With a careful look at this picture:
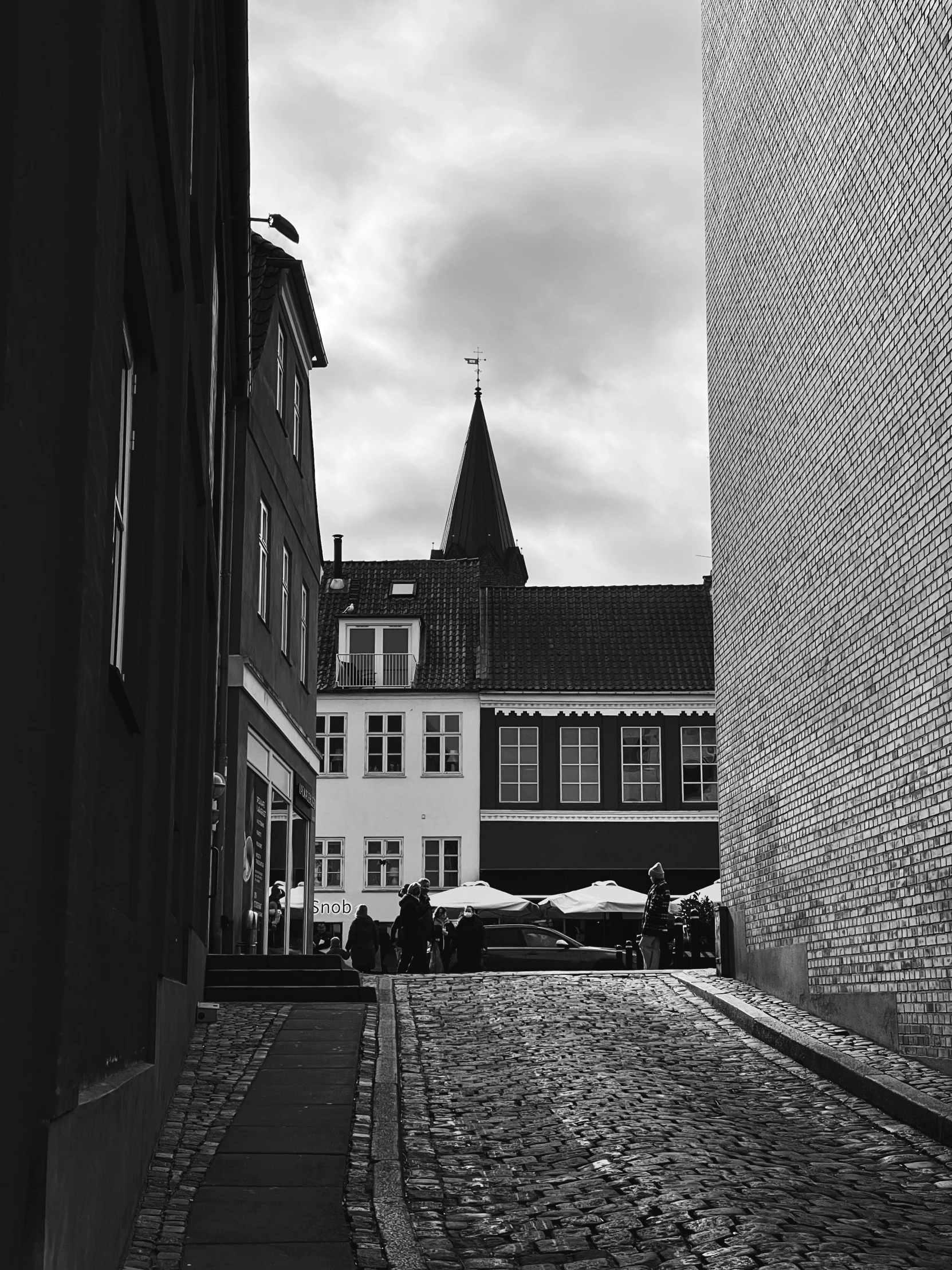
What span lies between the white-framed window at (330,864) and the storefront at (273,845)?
13.0 m

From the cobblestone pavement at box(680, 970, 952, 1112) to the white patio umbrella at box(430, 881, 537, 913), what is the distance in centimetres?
1610

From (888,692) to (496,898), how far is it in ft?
75.2

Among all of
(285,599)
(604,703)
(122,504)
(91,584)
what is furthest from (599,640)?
(91,584)

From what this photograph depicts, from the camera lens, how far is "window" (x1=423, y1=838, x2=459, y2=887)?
43188 millimetres

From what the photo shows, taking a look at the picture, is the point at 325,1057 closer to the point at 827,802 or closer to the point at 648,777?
the point at 827,802

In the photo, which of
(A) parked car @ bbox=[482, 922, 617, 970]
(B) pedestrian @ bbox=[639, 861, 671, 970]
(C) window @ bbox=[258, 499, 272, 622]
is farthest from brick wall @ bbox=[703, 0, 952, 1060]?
(A) parked car @ bbox=[482, 922, 617, 970]

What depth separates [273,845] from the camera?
25016 millimetres

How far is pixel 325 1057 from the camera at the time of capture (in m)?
12.6

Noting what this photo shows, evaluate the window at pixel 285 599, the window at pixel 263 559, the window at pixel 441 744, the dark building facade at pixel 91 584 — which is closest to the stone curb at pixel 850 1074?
the dark building facade at pixel 91 584

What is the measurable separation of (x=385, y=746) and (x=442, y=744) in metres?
1.54

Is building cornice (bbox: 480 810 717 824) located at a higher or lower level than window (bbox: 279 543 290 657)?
lower

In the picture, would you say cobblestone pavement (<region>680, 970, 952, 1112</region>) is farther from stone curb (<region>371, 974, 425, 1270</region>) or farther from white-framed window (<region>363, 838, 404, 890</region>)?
white-framed window (<region>363, 838, 404, 890</region>)

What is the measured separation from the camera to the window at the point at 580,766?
43406 mm

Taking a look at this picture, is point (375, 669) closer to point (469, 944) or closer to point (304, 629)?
point (304, 629)
